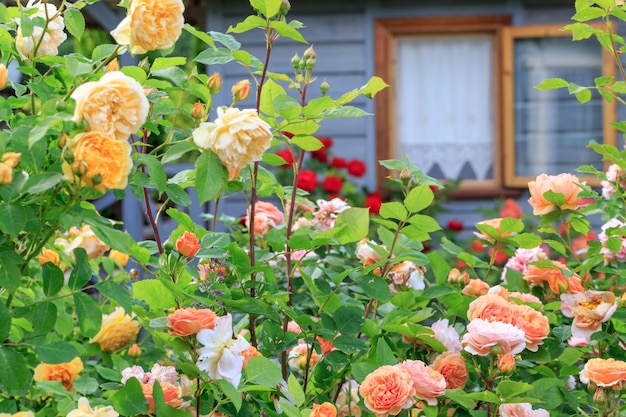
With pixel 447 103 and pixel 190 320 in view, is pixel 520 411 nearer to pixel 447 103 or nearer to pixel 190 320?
pixel 190 320

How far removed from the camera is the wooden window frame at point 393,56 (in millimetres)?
5219

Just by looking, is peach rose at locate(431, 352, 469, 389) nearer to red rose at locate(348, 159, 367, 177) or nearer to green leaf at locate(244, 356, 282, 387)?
green leaf at locate(244, 356, 282, 387)

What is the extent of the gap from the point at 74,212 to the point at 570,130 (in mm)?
4721

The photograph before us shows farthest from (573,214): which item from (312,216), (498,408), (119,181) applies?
(119,181)

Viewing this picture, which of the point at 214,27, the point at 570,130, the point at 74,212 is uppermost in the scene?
the point at 214,27

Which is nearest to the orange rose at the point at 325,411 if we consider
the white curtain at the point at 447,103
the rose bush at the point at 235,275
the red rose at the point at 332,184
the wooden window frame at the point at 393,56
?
the rose bush at the point at 235,275

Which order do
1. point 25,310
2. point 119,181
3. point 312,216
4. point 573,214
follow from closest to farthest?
point 119,181 → point 25,310 → point 573,214 → point 312,216

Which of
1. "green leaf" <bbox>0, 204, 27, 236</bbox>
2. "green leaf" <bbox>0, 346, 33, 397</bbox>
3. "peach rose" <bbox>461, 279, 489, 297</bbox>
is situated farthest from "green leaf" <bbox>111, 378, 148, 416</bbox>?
"peach rose" <bbox>461, 279, 489, 297</bbox>

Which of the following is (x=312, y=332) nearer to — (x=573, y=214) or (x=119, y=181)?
(x=119, y=181)

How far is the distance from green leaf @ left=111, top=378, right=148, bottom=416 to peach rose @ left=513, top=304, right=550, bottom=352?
1.67ft

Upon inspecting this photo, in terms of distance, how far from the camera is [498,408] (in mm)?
1216

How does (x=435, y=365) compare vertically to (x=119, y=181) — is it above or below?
below

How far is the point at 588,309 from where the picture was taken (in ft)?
4.44

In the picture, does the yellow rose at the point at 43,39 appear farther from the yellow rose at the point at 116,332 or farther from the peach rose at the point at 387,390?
the peach rose at the point at 387,390
